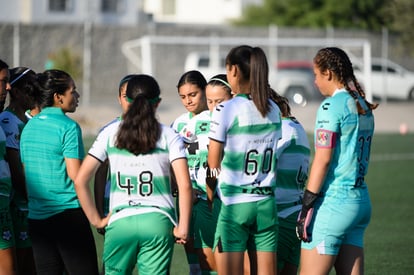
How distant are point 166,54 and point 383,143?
1472 cm

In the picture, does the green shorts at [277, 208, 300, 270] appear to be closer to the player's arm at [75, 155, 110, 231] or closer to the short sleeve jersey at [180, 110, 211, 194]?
the short sleeve jersey at [180, 110, 211, 194]

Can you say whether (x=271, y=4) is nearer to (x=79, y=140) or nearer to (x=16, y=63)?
(x=16, y=63)

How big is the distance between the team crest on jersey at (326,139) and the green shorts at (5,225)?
2320 millimetres

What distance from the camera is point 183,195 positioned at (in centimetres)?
529

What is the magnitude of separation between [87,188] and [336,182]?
1.67 m

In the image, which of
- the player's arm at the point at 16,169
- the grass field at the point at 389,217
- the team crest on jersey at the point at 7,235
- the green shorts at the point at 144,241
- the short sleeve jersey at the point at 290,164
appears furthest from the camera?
the grass field at the point at 389,217

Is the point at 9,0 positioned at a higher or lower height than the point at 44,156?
higher

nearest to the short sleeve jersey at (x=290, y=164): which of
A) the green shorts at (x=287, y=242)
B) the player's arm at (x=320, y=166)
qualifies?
the green shorts at (x=287, y=242)

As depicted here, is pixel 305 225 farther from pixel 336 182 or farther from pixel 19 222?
pixel 19 222

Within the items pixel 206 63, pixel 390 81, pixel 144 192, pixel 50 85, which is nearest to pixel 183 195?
pixel 144 192

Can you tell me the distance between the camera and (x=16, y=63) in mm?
30328

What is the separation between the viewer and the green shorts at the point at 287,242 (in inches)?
262

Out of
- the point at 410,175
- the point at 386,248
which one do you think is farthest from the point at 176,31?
the point at 386,248

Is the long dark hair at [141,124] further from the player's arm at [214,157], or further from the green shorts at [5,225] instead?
the green shorts at [5,225]
